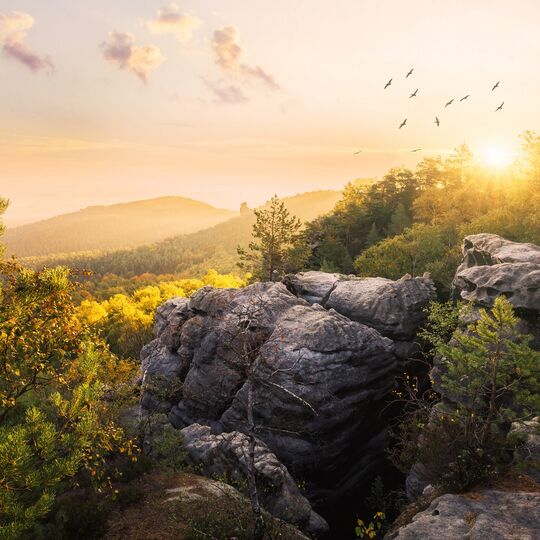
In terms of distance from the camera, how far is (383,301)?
30719 mm

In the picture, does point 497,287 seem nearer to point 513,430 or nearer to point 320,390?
point 513,430

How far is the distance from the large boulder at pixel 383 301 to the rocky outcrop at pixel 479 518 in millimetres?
16586

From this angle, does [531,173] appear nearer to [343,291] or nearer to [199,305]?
[343,291]

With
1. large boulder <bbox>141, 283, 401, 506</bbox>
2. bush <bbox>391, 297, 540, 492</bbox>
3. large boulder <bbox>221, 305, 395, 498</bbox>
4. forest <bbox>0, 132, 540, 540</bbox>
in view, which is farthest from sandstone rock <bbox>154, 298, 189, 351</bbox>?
bush <bbox>391, 297, 540, 492</bbox>

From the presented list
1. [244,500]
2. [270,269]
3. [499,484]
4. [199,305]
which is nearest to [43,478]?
[244,500]

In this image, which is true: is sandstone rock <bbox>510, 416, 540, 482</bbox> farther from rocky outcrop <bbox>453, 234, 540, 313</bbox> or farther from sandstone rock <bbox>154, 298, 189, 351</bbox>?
sandstone rock <bbox>154, 298, 189, 351</bbox>

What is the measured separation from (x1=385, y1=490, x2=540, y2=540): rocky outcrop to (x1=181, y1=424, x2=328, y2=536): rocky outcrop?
20.7 ft

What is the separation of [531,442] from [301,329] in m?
13.7

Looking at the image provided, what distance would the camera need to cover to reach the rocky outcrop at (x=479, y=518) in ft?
38.5

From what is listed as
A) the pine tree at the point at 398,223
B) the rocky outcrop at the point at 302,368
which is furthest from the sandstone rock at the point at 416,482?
the pine tree at the point at 398,223

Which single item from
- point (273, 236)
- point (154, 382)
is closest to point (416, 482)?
point (154, 382)

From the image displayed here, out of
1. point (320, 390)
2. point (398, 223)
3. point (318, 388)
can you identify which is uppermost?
point (398, 223)

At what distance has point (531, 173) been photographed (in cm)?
4356

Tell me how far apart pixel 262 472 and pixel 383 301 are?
53.5ft
